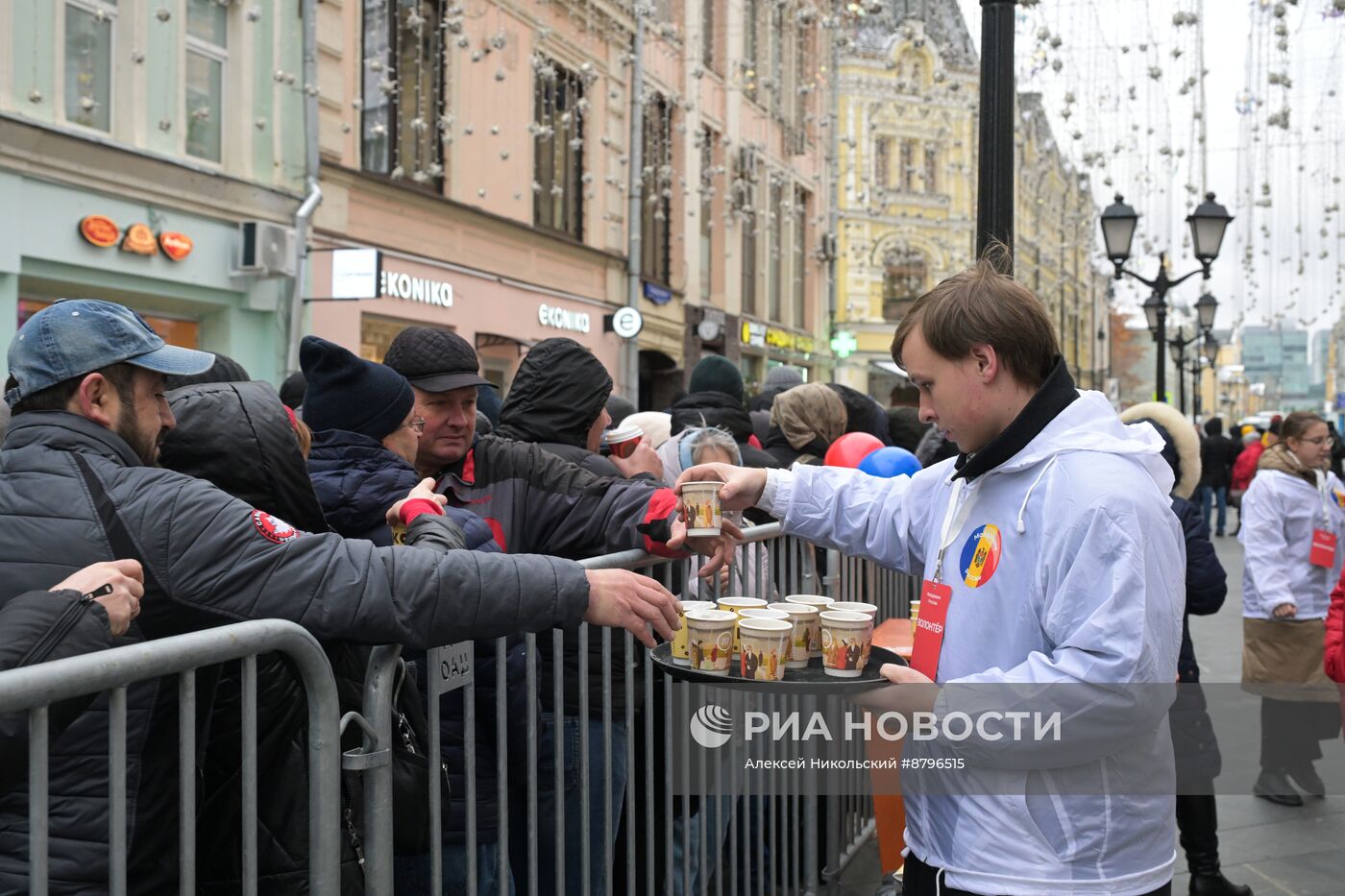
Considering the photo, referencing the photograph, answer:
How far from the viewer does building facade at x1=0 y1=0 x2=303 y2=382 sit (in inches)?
397

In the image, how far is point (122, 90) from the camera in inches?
438

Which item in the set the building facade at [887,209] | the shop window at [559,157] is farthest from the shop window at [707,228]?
the building facade at [887,209]

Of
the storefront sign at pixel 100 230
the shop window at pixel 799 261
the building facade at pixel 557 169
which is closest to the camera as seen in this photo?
the storefront sign at pixel 100 230

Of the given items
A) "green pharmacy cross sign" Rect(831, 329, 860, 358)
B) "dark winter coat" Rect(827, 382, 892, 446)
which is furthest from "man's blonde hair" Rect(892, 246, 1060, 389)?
"green pharmacy cross sign" Rect(831, 329, 860, 358)

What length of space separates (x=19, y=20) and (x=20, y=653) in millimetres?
10292

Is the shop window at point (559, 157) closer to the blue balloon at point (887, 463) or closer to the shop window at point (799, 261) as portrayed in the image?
the shop window at point (799, 261)

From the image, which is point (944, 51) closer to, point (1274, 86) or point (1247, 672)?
point (1274, 86)

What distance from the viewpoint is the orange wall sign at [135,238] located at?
10.6 m

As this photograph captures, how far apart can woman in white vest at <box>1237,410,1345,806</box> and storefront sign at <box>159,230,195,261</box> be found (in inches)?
389

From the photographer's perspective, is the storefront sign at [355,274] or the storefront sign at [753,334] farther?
the storefront sign at [753,334]

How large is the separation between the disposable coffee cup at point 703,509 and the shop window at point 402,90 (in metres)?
12.2

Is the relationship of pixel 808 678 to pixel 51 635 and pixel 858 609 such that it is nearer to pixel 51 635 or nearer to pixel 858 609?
pixel 858 609

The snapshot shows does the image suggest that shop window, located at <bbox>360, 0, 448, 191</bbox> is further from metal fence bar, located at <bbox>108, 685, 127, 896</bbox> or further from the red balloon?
metal fence bar, located at <bbox>108, 685, 127, 896</bbox>

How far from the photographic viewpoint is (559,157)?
18.5 metres
